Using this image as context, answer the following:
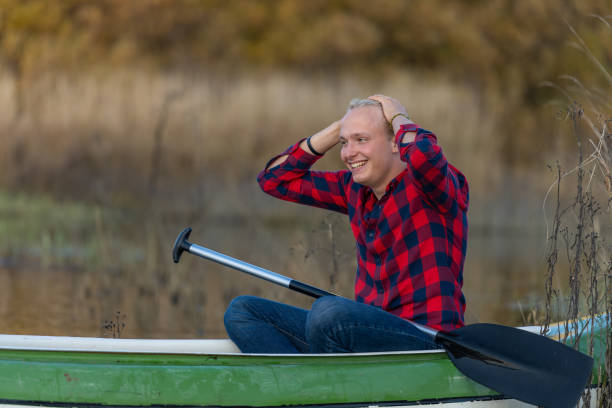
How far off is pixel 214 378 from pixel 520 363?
0.95 meters

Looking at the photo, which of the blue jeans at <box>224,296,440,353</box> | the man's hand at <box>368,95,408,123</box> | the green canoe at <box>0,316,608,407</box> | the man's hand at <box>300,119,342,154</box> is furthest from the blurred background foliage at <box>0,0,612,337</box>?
the green canoe at <box>0,316,608,407</box>

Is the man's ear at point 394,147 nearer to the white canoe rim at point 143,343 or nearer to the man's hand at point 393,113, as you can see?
the man's hand at point 393,113

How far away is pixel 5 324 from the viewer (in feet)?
20.9

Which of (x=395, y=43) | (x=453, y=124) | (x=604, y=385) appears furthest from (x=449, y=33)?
(x=604, y=385)

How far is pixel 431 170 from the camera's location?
Result: 2732mm

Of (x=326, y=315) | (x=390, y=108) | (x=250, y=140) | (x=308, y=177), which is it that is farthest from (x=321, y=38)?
(x=326, y=315)

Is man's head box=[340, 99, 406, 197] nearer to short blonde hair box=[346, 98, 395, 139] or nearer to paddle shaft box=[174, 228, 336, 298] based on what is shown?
short blonde hair box=[346, 98, 395, 139]

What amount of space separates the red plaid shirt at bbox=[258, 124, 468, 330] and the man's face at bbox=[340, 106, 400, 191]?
0.05 metres

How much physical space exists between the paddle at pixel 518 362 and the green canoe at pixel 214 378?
8 cm

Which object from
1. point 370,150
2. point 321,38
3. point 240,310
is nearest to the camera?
point 370,150

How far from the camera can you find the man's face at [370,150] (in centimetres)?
295

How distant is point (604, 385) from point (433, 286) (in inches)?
32.1

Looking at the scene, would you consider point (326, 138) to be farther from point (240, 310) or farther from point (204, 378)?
point (204, 378)

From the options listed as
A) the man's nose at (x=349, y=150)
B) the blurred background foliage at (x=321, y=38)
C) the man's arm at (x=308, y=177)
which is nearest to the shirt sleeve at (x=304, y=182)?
the man's arm at (x=308, y=177)
